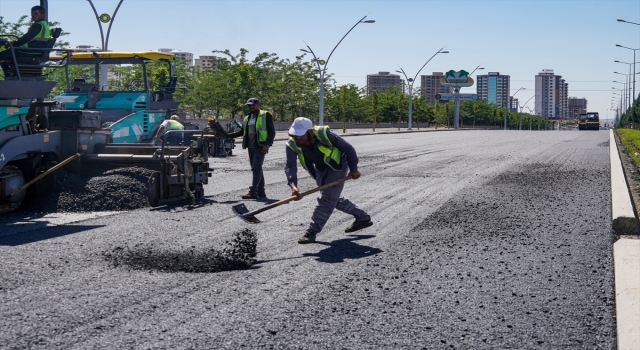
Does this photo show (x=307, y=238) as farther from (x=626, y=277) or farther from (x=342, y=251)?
(x=626, y=277)

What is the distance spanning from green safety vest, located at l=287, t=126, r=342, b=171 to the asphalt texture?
2.69 feet

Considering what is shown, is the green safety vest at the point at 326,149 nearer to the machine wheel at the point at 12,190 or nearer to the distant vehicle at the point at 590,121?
the machine wheel at the point at 12,190

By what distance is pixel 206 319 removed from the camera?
5035 mm

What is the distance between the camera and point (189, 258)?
7.10 m

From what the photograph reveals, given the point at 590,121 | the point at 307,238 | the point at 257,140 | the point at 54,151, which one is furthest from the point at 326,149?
the point at 590,121

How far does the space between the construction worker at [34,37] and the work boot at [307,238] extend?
4.43 m

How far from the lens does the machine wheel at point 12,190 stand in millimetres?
9875

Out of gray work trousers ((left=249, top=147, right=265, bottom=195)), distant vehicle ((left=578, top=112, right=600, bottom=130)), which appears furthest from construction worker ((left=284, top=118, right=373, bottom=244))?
distant vehicle ((left=578, top=112, right=600, bottom=130))

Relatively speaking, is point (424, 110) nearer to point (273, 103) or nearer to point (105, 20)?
point (273, 103)

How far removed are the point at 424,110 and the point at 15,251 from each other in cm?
9257

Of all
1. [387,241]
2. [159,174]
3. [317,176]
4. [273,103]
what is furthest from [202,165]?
[273,103]

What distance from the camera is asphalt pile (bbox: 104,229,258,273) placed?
6.74 metres

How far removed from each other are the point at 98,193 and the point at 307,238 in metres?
4.13

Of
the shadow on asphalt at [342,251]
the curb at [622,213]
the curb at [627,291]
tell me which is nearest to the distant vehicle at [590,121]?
the curb at [622,213]
